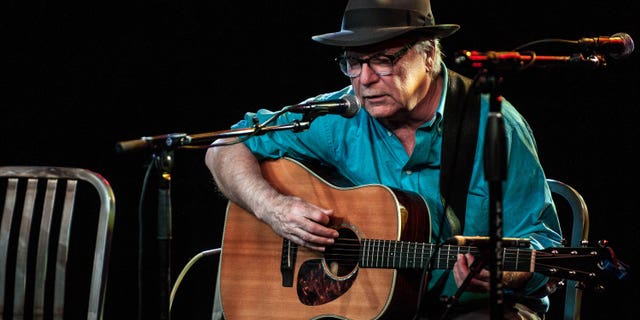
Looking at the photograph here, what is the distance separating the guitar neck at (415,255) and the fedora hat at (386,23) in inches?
29.9

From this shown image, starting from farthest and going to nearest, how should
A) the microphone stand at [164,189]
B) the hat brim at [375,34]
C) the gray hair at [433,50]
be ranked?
1. the gray hair at [433,50]
2. the hat brim at [375,34]
3. the microphone stand at [164,189]

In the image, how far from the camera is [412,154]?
10.2 feet

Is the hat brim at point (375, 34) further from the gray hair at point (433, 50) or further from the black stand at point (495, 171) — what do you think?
the black stand at point (495, 171)

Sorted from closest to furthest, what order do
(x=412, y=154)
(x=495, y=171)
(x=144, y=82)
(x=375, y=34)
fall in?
(x=495, y=171)
(x=375, y=34)
(x=412, y=154)
(x=144, y=82)

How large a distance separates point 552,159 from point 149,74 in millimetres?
2152

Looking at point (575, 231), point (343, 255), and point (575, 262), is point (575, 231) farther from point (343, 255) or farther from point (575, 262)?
point (343, 255)

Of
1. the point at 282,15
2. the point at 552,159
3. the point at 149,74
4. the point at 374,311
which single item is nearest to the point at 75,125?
the point at 149,74

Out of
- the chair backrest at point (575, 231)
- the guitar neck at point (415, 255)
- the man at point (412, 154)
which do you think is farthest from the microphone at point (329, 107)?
the chair backrest at point (575, 231)

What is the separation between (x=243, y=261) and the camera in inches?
130

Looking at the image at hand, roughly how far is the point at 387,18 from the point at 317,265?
99 cm

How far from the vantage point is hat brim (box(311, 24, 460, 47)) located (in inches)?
117

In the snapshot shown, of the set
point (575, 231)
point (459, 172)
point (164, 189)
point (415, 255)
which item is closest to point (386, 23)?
point (459, 172)

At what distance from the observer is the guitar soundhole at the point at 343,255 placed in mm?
2994

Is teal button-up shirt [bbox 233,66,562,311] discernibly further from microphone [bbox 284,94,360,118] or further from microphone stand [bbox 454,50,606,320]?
microphone stand [bbox 454,50,606,320]
